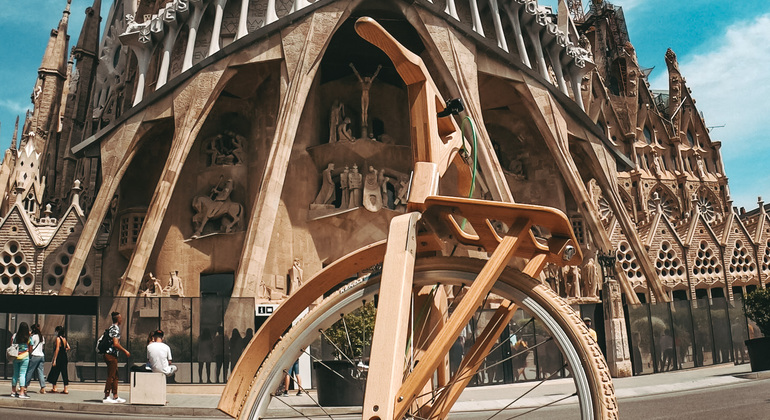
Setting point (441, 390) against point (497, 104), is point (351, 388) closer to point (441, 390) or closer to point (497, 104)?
point (441, 390)

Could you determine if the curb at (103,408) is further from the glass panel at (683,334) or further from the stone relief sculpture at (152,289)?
the glass panel at (683,334)

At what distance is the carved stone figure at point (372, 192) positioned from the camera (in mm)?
23453

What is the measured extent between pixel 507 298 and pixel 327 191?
2090 cm

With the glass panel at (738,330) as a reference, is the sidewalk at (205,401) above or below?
below

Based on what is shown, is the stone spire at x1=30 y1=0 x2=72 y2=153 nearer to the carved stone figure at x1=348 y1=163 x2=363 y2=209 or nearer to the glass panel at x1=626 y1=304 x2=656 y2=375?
the carved stone figure at x1=348 y1=163 x2=363 y2=209

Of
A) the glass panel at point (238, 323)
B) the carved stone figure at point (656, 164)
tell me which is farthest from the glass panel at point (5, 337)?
the carved stone figure at point (656, 164)

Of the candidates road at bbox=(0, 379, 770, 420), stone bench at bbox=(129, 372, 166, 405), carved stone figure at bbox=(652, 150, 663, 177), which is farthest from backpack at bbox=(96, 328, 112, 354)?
carved stone figure at bbox=(652, 150, 663, 177)

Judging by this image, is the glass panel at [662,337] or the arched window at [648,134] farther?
the arched window at [648,134]

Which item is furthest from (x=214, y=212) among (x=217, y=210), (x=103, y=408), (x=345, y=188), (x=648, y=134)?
(x=648, y=134)

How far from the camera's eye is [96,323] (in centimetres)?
1777

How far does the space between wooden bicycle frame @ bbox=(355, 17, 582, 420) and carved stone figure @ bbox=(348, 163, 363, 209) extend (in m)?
19.6

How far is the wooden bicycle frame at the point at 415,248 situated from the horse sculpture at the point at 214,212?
20.1m

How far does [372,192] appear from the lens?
930 inches

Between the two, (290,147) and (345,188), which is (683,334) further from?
(290,147)
